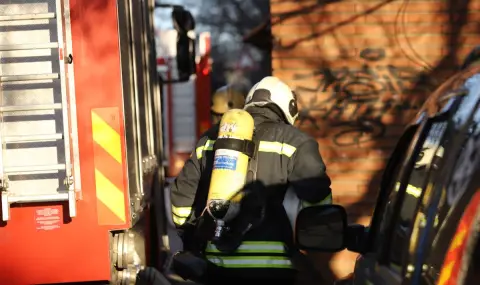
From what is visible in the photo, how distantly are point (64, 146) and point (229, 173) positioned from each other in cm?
121

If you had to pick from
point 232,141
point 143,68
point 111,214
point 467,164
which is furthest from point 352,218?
point 467,164

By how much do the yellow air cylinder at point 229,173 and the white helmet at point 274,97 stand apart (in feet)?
1.23

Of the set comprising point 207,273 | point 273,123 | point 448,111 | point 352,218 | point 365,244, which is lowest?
point 352,218

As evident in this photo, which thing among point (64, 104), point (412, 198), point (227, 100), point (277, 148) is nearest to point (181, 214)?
point (277, 148)

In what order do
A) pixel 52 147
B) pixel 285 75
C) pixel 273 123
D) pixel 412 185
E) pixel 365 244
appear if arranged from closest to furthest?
pixel 412 185 → pixel 365 244 → pixel 273 123 → pixel 52 147 → pixel 285 75

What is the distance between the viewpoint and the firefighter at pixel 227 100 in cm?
761

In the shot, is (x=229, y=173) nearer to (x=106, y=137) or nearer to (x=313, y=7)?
(x=106, y=137)

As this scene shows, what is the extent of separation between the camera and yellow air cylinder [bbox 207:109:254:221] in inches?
155

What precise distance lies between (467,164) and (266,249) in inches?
88.9

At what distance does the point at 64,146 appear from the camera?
15.4 ft

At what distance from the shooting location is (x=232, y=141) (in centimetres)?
397

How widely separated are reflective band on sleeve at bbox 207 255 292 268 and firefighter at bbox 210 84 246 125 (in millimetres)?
3529

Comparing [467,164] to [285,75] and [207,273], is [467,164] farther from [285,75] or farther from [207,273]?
[285,75]

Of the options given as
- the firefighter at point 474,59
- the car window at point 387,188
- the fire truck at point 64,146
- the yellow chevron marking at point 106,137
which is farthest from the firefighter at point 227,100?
the firefighter at point 474,59
